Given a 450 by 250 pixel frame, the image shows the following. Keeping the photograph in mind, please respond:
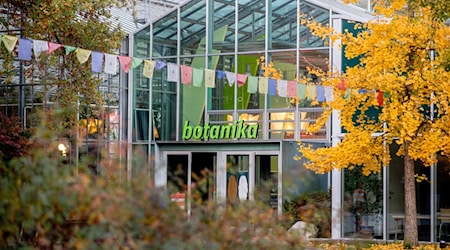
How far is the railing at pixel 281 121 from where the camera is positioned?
22984 millimetres

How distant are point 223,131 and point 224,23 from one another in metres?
3.05

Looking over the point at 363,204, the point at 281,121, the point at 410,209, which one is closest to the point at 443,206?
the point at 363,204

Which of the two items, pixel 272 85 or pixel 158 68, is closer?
pixel 158 68

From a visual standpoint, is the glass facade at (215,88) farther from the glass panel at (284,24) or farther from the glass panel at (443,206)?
the glass panel at (443,206)

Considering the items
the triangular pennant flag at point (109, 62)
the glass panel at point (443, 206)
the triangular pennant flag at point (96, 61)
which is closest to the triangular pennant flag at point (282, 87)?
the glass panel at point (443, 206)

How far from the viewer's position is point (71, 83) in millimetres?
20047

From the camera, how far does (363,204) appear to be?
63.5 ft

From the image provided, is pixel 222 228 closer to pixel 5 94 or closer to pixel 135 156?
pixel 135 156

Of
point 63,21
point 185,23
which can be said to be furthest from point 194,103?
point 63,21

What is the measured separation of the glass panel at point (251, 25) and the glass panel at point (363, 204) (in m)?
5.94

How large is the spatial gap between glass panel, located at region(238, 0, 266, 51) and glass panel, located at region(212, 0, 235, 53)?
257 millimetres

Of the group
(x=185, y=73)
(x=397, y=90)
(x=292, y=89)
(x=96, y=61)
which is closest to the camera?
(x=397, y=90)

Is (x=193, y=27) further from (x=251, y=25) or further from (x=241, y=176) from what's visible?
(x=241, y=176)

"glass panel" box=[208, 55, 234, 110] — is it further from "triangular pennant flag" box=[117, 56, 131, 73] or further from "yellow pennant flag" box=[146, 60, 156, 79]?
"triangular pennant flag" box=[117, 56, 131, 73]
